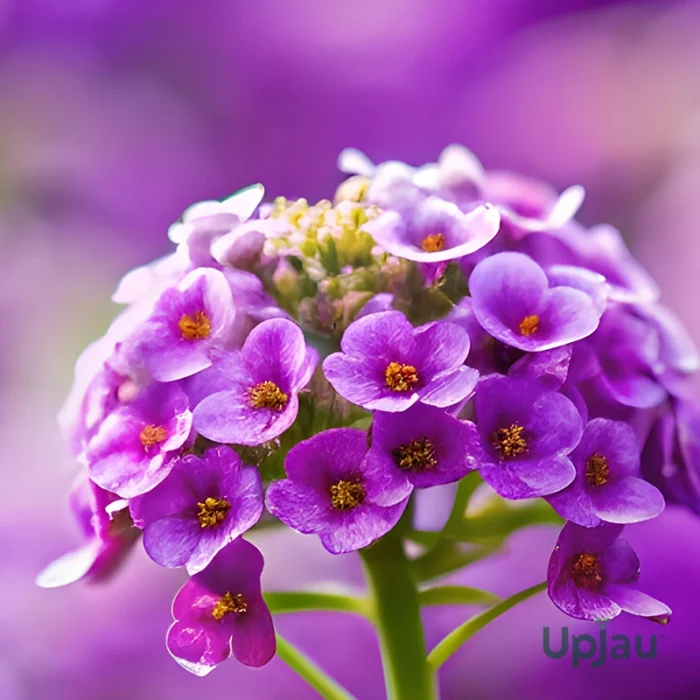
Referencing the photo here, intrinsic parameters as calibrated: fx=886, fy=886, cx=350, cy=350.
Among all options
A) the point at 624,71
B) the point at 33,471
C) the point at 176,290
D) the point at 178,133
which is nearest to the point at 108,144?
the point at 178,133

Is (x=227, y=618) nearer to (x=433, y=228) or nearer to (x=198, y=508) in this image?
(x=198, y=508)

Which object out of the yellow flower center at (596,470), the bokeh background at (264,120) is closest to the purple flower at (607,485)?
the yellow flower center at (596,470)

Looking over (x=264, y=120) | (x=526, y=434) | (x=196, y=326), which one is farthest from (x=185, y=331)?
(x=264, y=120)

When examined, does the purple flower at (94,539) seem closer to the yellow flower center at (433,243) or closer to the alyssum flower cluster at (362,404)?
the alyssum flower cluster at (362,404)

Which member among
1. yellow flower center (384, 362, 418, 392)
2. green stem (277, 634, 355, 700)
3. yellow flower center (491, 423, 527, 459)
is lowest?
green stem (277, 634, 355, 700)

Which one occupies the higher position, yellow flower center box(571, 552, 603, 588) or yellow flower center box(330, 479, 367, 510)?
yellow flower center box(330, 479, 367, 510)

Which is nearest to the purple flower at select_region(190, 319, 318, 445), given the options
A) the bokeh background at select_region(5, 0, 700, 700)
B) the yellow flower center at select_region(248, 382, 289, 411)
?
the yellow flower center at select_region(248, 382, 289, 411)

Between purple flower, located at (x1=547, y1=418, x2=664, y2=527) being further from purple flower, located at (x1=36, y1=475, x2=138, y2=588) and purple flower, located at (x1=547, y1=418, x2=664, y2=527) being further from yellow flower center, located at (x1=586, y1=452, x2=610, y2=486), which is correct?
purple flower, located at (x1=36, y1=475, x2=138, y2=588)
